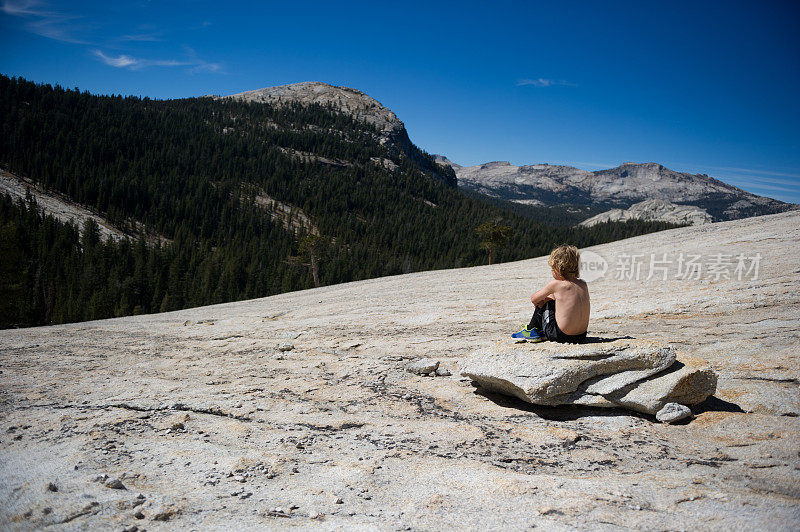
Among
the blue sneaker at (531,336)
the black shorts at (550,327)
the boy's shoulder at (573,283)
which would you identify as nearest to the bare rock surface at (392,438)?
the blue sneaker at (531,336)

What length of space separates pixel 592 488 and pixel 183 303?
10961 cm

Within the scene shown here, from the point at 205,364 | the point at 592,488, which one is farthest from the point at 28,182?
the point at 592,488

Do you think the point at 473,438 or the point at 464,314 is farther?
the point at 464,314

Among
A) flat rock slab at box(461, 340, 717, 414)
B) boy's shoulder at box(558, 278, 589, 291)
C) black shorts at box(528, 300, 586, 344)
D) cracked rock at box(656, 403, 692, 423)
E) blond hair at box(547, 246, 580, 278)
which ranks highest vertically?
blond hair at box(547, 246, 580, 278)

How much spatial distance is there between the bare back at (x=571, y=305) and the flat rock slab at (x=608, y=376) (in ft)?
1.42

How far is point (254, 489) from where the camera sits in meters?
4.84

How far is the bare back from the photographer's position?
285 inches

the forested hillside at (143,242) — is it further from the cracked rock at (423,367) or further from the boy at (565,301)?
the boy at (565,301)

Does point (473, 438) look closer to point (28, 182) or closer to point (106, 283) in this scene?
point (106, 283)

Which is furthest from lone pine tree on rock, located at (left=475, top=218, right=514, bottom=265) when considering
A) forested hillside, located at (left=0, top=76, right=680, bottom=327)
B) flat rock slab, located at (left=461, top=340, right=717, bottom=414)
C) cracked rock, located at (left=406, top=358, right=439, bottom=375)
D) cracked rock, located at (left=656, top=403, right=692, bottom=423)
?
cracked rock, located at (left=656, top=403, right=692, bottom=423)

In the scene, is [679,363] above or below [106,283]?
above

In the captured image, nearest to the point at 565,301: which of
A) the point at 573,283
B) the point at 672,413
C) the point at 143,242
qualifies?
the point at 573,283

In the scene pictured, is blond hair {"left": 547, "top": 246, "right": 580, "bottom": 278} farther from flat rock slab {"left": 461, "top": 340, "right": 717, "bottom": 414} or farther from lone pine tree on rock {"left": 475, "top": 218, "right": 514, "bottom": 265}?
lone pine tree on rock {"left": 475, "top": 218, "right": 514, "bottom": 265}

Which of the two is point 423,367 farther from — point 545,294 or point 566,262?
point 566,262
